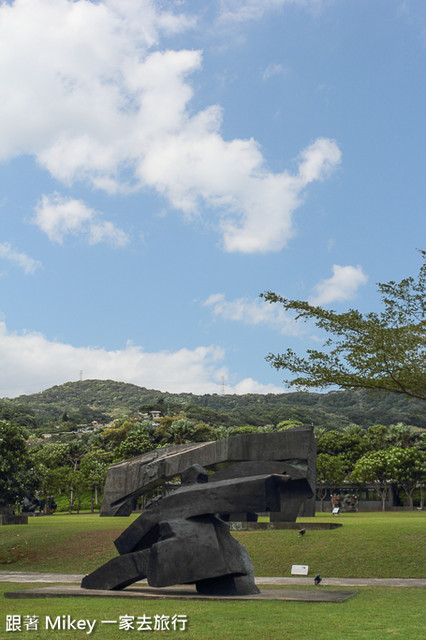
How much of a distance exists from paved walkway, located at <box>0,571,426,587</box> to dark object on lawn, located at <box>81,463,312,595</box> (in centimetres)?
389

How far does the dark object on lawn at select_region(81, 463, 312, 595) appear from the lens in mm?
11047

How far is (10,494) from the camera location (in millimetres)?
29328

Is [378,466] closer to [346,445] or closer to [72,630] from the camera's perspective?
[346,445]

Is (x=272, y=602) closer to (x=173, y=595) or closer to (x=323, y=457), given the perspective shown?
(x=173, y=595)

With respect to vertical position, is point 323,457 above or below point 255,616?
above

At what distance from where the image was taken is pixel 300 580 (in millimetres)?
15664

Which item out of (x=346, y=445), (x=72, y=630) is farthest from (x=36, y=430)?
(x=72, y=630)

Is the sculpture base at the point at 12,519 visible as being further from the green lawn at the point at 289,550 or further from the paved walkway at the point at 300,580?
the paved walkway at the point at 300,580

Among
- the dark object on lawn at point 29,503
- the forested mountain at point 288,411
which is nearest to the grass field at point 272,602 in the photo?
the dark object on lawn at point 29,503

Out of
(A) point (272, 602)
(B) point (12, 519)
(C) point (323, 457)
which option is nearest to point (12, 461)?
(B) point (12, 519)

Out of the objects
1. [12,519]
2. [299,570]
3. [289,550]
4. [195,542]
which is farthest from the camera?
[12,519]

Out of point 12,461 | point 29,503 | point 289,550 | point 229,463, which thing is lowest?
point 29,503

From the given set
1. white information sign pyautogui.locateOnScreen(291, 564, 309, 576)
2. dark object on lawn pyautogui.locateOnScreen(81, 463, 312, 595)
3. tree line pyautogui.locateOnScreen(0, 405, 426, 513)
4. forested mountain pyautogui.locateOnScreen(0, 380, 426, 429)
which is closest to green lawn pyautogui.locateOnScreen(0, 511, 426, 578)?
white information sign pyautogui.locateOnScreen(291, 564, 309, 576)

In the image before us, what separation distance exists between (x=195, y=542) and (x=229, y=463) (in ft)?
52.6
